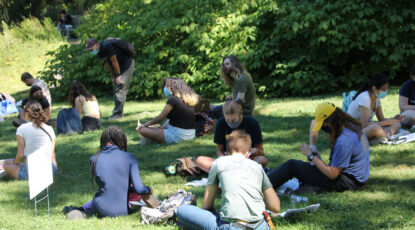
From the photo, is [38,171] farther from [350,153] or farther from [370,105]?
[370,105]

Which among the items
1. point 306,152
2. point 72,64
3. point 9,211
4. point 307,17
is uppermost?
point 307,17

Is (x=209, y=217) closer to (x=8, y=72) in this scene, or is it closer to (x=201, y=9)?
(x=201, y=9)

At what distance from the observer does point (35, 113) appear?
6.81 m

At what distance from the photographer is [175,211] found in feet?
16.0

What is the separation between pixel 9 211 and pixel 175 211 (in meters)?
2.24

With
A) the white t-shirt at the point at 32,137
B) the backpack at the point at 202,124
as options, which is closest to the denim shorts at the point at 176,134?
the backpack at the point at 202,124

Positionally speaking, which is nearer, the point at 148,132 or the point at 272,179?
the point at 272,179

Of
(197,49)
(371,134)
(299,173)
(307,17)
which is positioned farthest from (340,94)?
(299,173)

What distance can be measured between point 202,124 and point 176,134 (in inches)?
26.9

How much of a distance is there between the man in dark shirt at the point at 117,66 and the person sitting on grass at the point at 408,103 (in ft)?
19.8

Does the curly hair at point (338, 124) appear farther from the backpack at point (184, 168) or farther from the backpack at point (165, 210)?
the backpack at point (184, 168)

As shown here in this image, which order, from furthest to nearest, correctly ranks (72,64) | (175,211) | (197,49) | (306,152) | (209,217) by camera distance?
1. (72,64)
2. (197,49)
3. (306,152)
4. (175,211)
5. (209,217)

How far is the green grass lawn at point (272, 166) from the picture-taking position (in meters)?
4.83

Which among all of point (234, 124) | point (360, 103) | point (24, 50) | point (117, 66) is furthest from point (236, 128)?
point (24, 50)
